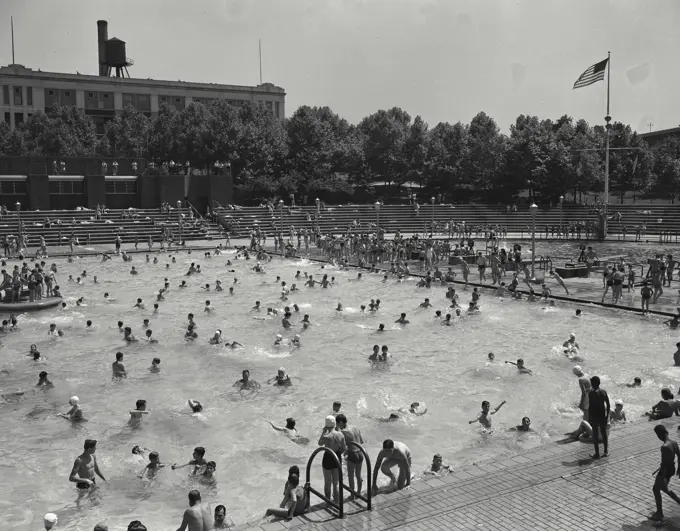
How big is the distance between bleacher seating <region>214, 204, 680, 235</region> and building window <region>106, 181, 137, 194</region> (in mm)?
7974

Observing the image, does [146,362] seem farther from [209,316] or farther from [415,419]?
[415,419]

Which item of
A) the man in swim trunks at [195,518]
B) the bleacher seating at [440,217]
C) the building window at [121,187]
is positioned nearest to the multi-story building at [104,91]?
the bleacher seating at [440,217]

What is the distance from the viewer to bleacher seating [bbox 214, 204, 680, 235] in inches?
2315

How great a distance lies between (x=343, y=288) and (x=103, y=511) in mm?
21843

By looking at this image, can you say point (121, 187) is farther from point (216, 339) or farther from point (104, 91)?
point (216, 339)

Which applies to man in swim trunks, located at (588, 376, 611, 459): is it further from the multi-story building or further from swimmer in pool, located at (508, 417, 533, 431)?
the multi-story building

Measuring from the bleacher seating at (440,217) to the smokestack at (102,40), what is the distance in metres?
51.3

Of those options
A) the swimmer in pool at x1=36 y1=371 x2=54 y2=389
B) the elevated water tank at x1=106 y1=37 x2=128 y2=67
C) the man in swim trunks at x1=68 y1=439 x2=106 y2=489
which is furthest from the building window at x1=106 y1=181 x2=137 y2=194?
the man in swim trunks at x1=68 y1=439 x2=106 y2=489

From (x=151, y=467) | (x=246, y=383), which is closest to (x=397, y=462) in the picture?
(x=151, y=467)

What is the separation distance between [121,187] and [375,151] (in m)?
31.1

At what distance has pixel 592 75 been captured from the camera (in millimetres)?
46469

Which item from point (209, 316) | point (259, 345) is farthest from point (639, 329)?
point (209, 316)

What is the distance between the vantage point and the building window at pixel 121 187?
60.0 m

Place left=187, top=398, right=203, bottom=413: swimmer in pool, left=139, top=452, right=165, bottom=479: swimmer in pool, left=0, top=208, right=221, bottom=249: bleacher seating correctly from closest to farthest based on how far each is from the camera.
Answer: left=139, top=452, right=165, bottom=479: swimmer in pool
left=187, top=398, right=203, bottom=413: swimmer in pool
left=0, top=208, right=221, bottom=249: bleacher seating
